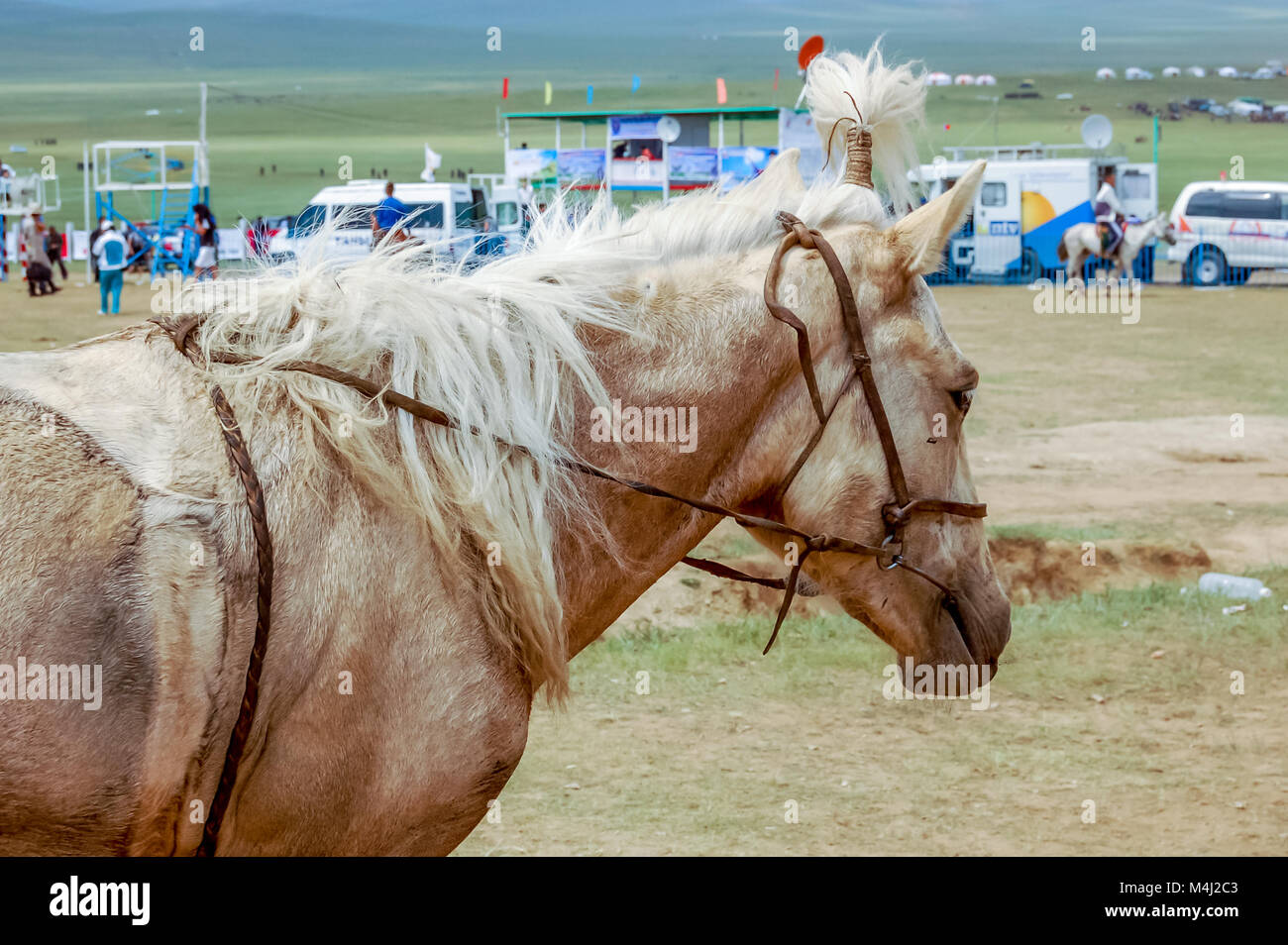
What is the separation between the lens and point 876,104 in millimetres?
3262

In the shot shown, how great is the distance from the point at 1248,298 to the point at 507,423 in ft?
82.2

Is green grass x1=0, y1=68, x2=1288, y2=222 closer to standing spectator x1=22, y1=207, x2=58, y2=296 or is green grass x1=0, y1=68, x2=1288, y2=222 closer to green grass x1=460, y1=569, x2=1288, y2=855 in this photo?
standing spectator x1=22, y1=207, x2=58, y2=296

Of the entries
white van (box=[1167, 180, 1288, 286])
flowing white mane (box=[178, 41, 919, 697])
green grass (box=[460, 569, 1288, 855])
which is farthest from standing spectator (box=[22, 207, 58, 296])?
flowing white mane (box=[178, 41, 919, 697])

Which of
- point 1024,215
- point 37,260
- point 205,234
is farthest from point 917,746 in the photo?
point 37,260

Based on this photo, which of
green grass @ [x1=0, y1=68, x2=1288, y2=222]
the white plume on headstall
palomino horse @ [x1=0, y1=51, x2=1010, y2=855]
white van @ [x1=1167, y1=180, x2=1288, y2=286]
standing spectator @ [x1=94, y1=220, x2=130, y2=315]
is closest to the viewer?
palomino horse @ [x1=0, y1=51, x2=1010, y2=855]

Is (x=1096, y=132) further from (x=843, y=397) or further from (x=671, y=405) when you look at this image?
(x=671, y=405)

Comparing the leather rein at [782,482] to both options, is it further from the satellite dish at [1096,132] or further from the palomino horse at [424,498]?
the satellite dish at [1096,132]

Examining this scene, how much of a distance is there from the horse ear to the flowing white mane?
0.61m

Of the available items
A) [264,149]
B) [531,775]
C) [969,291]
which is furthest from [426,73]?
[531,775]

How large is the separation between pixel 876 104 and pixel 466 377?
1.36 meters

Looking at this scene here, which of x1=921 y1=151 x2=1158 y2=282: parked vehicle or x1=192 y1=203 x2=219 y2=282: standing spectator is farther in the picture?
x1=921 y1=151 x2=1158 y2=282: parked vehicle

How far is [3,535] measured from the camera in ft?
7.25

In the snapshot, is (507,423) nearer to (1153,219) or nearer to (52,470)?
(52,470)

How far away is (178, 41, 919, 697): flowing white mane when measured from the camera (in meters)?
2.55
